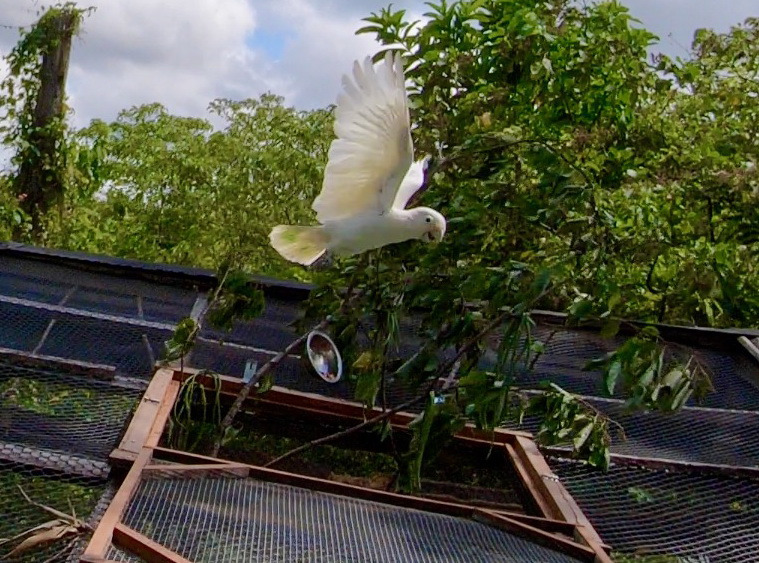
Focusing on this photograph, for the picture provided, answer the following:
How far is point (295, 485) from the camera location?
212cm

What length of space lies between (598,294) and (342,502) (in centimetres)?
138

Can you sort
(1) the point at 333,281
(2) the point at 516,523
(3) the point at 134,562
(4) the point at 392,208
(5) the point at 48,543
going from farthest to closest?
(1) the point at 333,281, (4) the point at 392,208, (2) the point at 516,523, (5) the point at 48,543, (3) the point at 134,562

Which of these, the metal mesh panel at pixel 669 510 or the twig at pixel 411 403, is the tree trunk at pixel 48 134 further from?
the metal mesh panel at pixel 669 510

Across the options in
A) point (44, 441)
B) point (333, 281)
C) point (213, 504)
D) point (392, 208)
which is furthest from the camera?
point (333, 281)

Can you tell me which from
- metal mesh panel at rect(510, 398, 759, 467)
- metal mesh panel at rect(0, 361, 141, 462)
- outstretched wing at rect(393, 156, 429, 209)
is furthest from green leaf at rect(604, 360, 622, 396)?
metal mesh panel at rect(0, 361, 141, 462)

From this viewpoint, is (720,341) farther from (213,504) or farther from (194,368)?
(213,504)

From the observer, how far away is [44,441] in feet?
7.38

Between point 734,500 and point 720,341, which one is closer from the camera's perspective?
point 734,500

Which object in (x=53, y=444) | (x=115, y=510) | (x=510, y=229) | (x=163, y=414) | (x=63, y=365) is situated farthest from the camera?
(x=510, y=229)

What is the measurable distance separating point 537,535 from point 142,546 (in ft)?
2.90

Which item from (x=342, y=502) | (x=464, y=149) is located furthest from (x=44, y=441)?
(x=464, y=149)

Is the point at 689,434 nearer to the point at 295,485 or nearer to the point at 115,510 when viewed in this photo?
the point at 295,485

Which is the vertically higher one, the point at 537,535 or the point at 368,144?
the point at 368,144

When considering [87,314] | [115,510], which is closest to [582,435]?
[115,510]
